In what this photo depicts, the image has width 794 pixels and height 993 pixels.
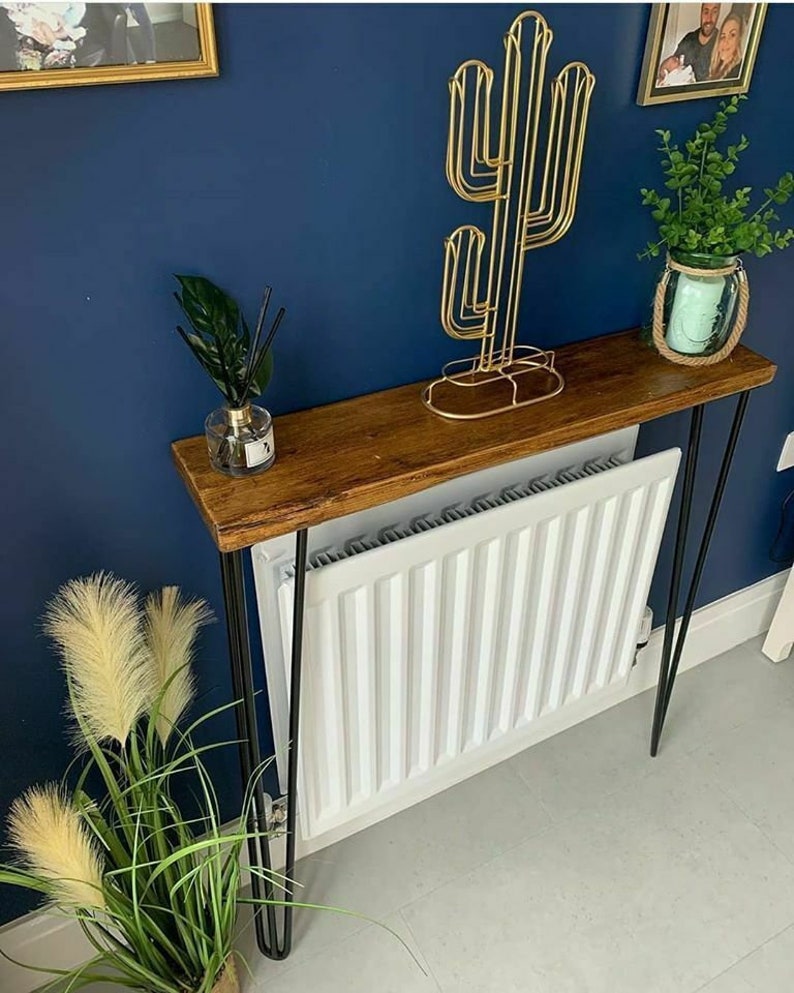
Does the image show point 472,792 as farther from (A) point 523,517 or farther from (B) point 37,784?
(B) point 37,784

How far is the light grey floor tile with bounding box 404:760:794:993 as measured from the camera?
1.41m

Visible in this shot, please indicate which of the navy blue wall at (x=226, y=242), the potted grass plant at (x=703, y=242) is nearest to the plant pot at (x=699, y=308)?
the potted grass plant at (x=703, y=242)

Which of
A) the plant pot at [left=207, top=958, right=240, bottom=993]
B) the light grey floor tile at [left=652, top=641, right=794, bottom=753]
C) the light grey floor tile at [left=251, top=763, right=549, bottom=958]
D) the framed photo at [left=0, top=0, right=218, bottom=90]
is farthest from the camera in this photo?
the light grey floor tile at [left=652, top=641, right=794, bottom=753]

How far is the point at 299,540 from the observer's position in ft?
3.25

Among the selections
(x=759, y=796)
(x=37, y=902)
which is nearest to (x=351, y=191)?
(x=37, y=902)

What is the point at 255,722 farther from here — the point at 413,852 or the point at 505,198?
the point at 505,198

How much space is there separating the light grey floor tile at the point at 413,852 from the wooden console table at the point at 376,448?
17cm

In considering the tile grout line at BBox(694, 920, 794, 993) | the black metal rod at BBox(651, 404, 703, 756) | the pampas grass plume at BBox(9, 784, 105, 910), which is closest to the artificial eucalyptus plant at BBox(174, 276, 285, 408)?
the pampas grass plume at BBox(9, 784, 105, 910)

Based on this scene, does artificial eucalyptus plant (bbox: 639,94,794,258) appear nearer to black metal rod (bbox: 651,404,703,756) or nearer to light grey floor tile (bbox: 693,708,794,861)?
black metal rod (bbox: 651,404,703,756)

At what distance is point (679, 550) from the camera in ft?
4.85

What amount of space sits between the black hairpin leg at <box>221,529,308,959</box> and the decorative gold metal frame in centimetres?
33

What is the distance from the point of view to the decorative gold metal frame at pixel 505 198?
100 cm

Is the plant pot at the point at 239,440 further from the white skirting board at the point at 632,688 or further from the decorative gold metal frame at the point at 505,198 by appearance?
the white skirting board at the point at 632,688

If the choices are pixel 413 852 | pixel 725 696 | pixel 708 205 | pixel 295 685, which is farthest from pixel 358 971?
pixel 708 205
